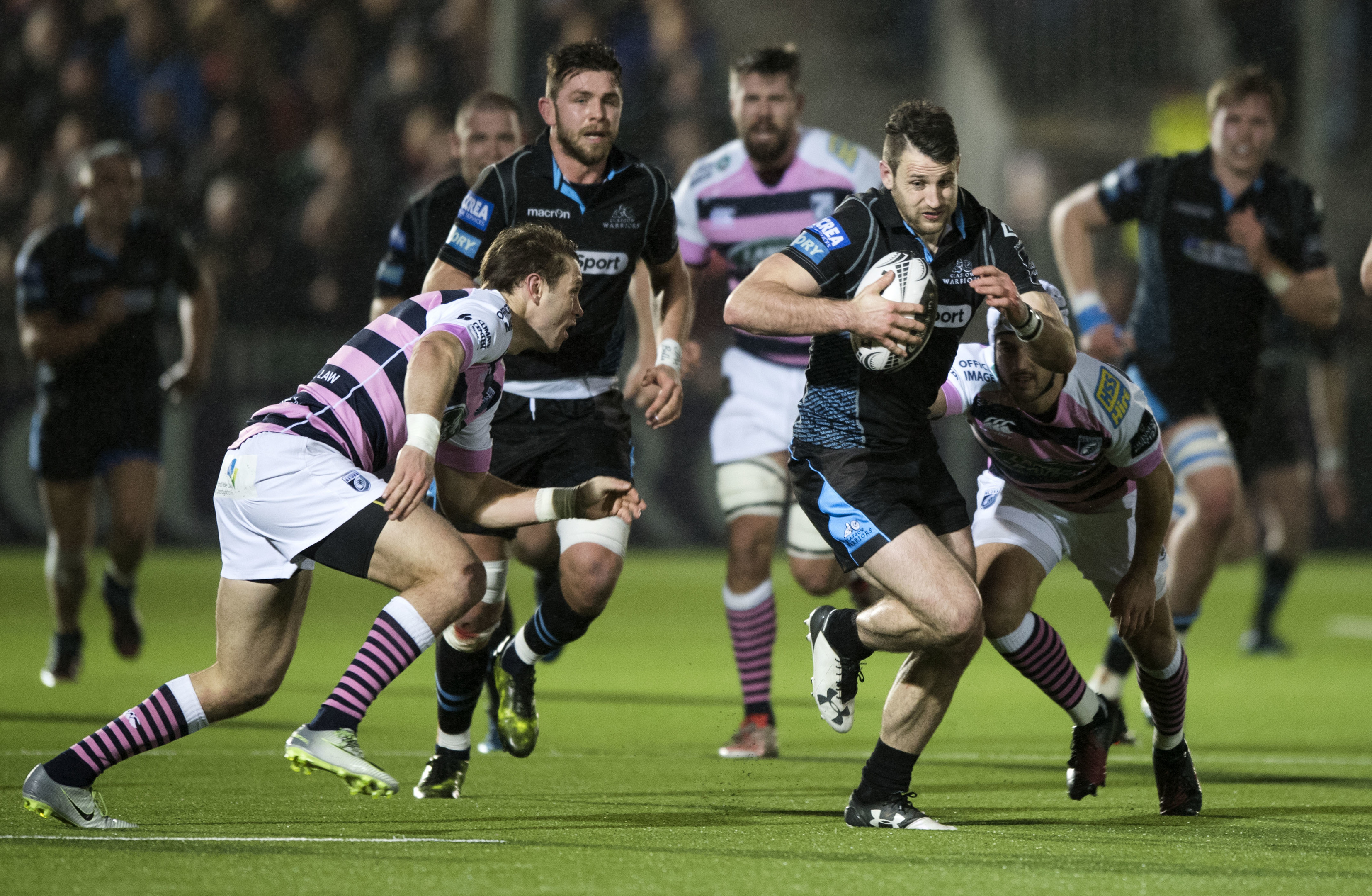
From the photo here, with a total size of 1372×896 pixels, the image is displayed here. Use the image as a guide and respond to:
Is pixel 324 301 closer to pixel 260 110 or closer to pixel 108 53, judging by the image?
pixel 260 110

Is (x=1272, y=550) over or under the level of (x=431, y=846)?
under

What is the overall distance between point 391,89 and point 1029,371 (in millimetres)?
12128

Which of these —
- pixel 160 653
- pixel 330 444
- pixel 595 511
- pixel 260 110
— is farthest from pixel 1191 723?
pixel 260 110

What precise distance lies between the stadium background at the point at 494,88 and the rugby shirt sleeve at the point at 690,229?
22.2ft

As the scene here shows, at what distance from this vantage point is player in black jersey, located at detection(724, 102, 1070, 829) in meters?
5.00

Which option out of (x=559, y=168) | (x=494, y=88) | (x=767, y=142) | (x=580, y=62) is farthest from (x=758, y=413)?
(x=494, y=88)

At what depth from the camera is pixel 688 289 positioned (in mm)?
6613

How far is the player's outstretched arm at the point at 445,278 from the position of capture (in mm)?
5992

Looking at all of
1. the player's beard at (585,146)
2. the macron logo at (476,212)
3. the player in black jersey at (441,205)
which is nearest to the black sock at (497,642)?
the player in black jersey at (441,205)

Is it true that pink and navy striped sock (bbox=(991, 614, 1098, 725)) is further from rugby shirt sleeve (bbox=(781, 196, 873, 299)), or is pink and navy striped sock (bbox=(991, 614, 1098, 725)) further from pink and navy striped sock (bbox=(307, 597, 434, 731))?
pink and navy striped sock (bbox=(307, 597, 434, 731))

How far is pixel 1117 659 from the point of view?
7.44m

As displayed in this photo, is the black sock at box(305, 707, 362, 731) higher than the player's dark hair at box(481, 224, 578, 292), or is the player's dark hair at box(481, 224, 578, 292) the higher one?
the player's dark hair at box(481, 224, 578, 292)

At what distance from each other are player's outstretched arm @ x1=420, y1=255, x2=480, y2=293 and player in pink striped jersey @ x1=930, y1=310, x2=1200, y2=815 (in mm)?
1616

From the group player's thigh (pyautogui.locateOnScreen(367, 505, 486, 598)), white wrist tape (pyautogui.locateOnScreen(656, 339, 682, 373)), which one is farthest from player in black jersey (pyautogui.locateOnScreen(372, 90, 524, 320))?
player's thigh (pyautogui.locateOnScreen(367, 505, 486, 598))
